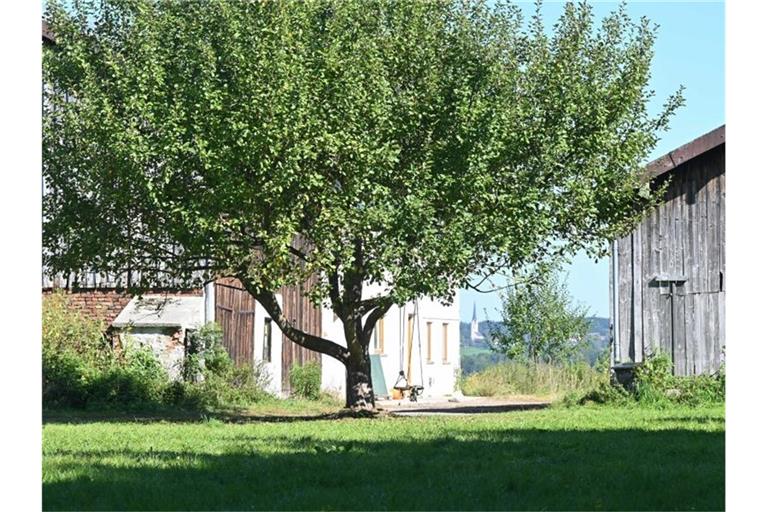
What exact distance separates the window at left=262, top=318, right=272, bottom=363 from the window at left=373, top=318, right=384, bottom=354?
6.72 meters

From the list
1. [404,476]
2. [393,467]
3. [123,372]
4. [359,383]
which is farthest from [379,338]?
[404,476]

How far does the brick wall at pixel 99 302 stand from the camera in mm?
28719

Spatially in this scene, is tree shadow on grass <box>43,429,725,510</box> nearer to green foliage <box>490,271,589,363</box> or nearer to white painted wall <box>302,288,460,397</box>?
white painted wall <box>302,288,460,397</box>

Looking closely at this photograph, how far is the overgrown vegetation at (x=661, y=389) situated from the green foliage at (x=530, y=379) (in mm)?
10287

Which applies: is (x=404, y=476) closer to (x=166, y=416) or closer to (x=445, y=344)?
(x=166, y=416)

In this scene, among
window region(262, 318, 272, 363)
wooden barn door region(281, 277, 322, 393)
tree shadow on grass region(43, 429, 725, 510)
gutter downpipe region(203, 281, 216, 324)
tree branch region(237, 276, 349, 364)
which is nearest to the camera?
tree shadow on grass region(43, 429, 725, 510)

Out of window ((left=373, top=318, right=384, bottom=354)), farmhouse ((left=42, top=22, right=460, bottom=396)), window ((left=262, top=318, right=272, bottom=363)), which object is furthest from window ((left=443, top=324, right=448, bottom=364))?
window ((left=262, top=318, right=272, bottom=363))

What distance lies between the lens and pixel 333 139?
20062 millimetres

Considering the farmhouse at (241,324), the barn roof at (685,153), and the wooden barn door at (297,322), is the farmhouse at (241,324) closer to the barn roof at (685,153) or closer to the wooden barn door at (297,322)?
the wooden barn door at (297,322)

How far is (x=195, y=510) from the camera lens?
950 centimetres

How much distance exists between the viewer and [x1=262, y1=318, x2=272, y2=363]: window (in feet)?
105

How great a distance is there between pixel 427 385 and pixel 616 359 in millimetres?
16948
